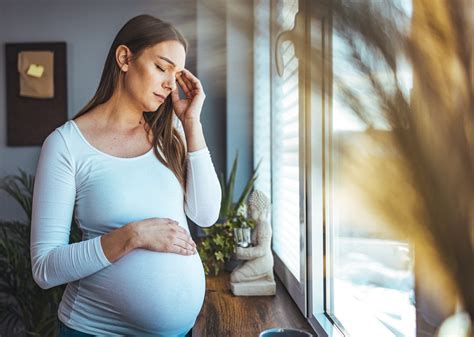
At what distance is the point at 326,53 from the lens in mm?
223

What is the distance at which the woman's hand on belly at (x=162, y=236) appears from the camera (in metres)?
1.17

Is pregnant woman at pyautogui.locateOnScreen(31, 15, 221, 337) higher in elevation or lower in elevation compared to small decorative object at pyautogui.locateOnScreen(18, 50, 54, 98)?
lower

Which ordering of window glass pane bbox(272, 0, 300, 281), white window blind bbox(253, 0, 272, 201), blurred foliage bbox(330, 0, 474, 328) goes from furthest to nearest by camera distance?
white window blind bbox(253, 0, 272, 201)
window glass pane bbox(272, 0, 300, 281)
blurred foliage bbox(330, 0, 474, 328)

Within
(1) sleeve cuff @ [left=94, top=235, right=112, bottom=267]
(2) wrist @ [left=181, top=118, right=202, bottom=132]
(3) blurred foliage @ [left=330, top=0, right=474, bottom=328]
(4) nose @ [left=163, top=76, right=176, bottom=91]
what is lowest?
(1) sleeve cuff @ [left=94, top=235, right=112, bottom=267]

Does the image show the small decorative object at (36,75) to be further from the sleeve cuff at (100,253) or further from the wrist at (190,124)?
the sleeve cuff at (100,253)

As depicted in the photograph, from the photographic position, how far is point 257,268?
176 centimetres

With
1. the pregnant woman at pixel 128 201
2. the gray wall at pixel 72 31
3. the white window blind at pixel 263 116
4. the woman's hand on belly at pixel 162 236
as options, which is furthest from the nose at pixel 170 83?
the gray wall at pixel 72 31

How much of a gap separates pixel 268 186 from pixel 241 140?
52 cm

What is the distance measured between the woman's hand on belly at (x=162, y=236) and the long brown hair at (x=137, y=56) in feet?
0.51

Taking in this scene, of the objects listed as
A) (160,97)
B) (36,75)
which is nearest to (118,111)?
(160,97)

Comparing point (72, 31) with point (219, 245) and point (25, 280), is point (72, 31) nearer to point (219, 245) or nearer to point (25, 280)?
point (25, 280)

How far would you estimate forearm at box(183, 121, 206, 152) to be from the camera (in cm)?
135

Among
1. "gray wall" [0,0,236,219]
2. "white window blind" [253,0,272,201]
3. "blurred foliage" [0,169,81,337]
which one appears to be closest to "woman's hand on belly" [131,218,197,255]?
"white window blind" [253,0,272,201]

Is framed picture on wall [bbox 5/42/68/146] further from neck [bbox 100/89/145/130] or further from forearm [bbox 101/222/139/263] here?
forearm [bbox 101/222/139/263]
